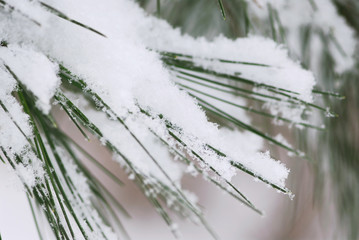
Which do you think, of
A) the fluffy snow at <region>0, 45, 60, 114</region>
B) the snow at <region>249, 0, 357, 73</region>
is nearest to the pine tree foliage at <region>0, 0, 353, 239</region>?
the fluffy snow at <region>0, 45, 60, 114</region>

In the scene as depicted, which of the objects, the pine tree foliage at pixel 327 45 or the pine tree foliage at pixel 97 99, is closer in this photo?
the pine tree foliage at pixel 97 99

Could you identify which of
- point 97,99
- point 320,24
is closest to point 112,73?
point 97,99

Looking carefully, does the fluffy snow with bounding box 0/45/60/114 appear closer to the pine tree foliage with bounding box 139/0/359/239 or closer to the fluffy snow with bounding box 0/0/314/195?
the fluffy snow with bounding box 0/0/314/195

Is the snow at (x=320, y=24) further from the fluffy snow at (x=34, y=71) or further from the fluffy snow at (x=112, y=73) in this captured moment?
the fluffy snow at (x=34, y=71)

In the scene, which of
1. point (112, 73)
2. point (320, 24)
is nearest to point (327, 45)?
point (320, 24)

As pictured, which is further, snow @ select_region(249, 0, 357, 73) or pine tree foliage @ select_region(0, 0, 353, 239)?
snow @ select_region(249, 0, 357, 73)

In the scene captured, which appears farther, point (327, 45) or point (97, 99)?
point (327, 45)

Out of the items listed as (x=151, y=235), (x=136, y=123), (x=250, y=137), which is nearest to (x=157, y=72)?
(x=136, y=123)

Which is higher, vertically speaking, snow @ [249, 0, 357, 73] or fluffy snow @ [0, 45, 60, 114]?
fluffy snow @ [0, 45, 60, 114]

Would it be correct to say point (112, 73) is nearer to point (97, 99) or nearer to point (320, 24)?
point (97, 99)

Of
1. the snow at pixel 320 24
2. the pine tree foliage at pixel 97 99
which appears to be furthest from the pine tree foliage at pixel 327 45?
the pine tree foliage at pixel 97 99

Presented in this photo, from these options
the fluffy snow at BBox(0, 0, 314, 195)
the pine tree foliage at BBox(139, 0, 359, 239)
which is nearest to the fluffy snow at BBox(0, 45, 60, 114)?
the fluffy snow at BBox(0, 0, 314, 195)
